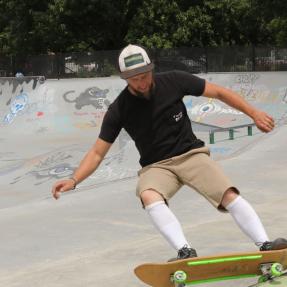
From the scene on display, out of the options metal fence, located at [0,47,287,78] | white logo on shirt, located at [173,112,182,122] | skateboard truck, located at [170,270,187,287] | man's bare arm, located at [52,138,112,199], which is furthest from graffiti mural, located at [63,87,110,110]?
skateboard truck, located at [170,270,187,287]

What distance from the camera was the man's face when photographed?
3.29m

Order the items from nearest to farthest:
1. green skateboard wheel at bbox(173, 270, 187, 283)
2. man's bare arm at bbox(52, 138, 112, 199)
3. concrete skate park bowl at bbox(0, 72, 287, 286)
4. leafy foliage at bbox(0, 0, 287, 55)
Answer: green skateboard wheel at bbox(173, 270, 187, 283) < man's bare arm at bbox(52, 138, 112, 199) < concrete skate park bowl at bbox(0, 72, 287, 286) < leafy foliage at bbox(0, 0, 287, 55)

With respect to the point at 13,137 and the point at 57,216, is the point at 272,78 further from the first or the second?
the point at 57,216

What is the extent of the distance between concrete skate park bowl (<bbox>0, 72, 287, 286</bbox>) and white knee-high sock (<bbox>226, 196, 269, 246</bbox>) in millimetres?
987

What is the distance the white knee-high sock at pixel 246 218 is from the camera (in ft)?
11.0

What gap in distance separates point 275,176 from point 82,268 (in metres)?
4.31

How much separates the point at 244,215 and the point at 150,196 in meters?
0.56

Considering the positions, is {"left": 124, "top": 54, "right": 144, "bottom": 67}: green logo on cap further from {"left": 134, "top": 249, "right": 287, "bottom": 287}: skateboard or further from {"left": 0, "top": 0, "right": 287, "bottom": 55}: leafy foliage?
{"left": 0, "top": 0, "right": 287, "bottom": 55}: leafy foliage

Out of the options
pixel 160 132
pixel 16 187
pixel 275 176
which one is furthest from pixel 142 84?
pixel 16 187

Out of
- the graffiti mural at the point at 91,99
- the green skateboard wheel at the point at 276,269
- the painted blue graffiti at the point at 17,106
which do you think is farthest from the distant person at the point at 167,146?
the painted blue graffiti at the point at 17,106

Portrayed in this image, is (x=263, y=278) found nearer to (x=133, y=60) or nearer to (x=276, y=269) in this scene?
(x=276, y=269)

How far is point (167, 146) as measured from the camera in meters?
3.49

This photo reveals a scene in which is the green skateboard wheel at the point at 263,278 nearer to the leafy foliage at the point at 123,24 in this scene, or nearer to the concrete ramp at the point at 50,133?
the concrete ramp at the point at 50,133

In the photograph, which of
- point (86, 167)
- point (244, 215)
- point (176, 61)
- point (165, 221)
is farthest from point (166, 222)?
point (176, 61)
